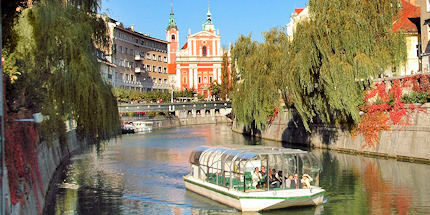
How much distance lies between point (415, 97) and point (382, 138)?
3.79 meters

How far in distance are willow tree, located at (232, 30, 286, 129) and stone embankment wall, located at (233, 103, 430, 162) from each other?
10.1ft

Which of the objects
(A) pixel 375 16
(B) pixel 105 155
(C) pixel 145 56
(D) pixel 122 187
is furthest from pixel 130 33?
(D) pixel 122 187

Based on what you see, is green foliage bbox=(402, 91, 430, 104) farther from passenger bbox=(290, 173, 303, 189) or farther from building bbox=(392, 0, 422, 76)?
building bbox=(392, 0, 422, 76)

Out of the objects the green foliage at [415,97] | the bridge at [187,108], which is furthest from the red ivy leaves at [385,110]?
the bridge at [187,108]

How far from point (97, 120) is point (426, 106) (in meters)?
22.7

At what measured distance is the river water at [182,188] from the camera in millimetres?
23516

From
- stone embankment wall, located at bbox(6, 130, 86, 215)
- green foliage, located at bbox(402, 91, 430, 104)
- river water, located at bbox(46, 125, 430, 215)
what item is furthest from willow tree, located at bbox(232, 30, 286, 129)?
stone embankment wall, located at bbox(6, 130, 86, 215)

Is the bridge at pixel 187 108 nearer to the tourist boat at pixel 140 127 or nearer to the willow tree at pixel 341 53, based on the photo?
the tourist boat at pixel 140 127

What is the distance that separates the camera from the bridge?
9275 cm

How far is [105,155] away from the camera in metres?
47.0

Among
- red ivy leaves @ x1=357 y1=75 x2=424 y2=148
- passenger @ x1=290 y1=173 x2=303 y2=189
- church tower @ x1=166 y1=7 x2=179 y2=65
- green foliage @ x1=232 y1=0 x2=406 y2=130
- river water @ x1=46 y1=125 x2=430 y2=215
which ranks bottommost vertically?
river water @ x1=46 y1=125 x2=430 y2=215

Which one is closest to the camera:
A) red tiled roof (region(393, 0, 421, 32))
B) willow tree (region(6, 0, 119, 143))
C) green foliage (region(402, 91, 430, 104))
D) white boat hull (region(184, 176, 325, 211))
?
willow tree (region(6, 0, 119, 143))

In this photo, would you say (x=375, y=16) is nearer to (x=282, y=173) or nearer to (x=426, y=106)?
(x=426, y=106)

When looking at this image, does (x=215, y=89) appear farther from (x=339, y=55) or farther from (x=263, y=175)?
(x=263, y=175)
